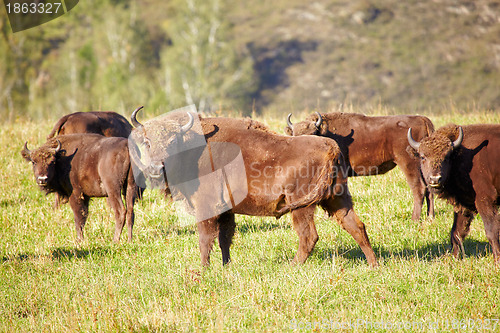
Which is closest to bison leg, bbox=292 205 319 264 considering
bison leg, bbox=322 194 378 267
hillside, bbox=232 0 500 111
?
bison leg, bbox=322 194 378 267

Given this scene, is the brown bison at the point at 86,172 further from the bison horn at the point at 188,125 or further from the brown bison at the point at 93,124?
the bison horn at the point at 188,125

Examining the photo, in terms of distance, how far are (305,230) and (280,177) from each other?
2.49 feet

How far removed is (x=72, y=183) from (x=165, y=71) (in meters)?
37.0

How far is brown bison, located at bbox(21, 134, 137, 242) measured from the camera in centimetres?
831

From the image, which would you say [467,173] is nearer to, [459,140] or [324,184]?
[459,140]

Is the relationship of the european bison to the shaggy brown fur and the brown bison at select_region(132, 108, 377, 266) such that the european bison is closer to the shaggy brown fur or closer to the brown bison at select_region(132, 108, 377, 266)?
the brown bison at select_region(132, 108, 377, 266)

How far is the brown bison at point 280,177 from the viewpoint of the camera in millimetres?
5992

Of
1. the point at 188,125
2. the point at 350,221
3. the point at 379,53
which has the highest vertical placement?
the point at 188,125

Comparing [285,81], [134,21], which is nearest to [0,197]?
[134,21]

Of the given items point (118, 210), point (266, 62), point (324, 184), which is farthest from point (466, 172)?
point (266, 62)

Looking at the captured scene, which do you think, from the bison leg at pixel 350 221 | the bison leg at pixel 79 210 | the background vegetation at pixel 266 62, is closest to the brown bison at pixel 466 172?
the bison leg at pixel 350 221

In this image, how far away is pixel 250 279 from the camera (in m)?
5.73

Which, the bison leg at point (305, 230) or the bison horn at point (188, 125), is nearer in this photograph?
the bison leg at point (305, 230)

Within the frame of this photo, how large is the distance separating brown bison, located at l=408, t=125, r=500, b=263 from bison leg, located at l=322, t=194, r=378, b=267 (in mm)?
1128
